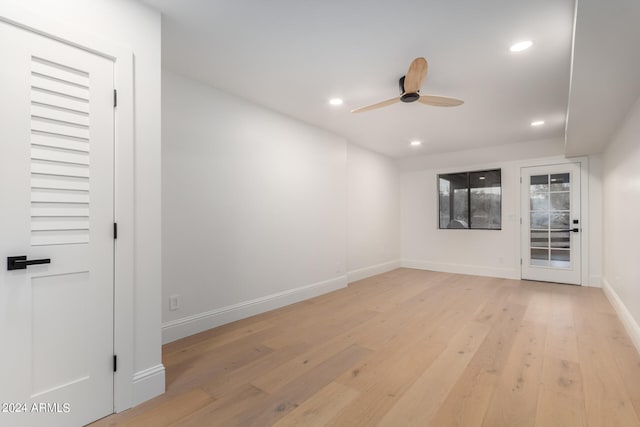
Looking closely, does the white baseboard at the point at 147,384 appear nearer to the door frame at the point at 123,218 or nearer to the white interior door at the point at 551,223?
the door frame at the point at 123,218

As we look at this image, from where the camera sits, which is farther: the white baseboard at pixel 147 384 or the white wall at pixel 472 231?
the white wall at pixel 472 231

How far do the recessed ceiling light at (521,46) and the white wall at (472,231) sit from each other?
3661 mm

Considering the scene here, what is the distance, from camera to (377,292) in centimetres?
460

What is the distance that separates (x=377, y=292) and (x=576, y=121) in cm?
322

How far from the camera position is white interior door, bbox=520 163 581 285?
503cm

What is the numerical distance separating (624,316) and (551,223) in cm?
239

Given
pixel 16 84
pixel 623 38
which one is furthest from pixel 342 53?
pixel 16 84

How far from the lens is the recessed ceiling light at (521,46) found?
7.52ft

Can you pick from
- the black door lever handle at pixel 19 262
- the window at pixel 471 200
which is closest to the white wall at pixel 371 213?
the window at pixel 471 200

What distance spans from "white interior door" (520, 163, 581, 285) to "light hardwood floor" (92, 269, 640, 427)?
4.83ft

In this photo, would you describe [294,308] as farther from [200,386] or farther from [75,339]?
[75,339]

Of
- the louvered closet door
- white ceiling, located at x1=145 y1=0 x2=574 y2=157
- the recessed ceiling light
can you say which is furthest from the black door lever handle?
the recessed ceiling light

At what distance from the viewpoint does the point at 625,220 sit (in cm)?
322

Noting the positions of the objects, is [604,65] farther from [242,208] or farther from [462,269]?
[462,269]
